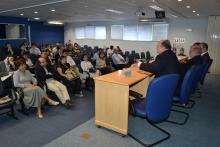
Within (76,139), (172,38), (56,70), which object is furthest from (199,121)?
(172,38)

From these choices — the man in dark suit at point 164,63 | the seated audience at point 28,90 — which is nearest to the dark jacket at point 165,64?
the man in dark suit at point 164,63

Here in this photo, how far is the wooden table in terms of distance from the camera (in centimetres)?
276

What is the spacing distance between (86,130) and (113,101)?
0.74m

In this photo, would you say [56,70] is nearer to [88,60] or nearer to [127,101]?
[88,60]

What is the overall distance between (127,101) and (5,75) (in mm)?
3070

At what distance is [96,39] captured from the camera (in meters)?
13.7

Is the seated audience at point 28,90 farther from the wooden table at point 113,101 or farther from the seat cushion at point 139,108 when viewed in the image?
the seat cushion at point 139,108

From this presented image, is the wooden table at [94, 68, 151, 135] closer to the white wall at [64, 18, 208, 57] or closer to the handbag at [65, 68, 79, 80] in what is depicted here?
the handbag at [65, 68, 79, 80]

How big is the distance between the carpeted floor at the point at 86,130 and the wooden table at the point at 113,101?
17 centimetres

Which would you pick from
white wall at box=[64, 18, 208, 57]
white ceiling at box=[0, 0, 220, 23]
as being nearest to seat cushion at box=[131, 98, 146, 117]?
white ceiling at box=[0, 0, 220, 23]

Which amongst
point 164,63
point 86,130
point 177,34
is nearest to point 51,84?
point 86,130

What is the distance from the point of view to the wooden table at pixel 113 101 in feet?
9.04

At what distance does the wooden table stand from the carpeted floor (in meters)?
0.17

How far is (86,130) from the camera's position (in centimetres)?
309
